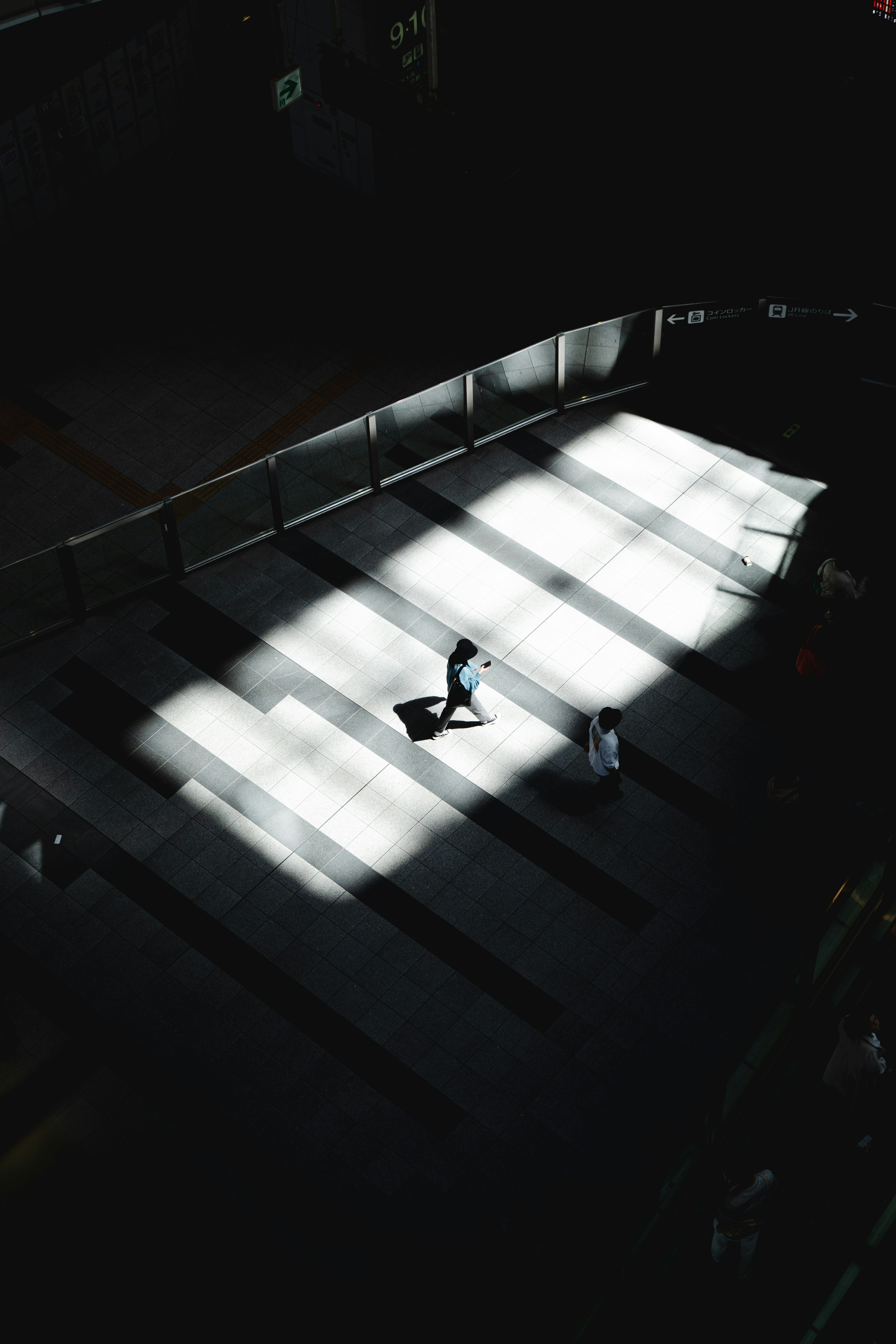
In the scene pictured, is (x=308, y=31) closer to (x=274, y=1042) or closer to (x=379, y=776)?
(x=379, y=776)

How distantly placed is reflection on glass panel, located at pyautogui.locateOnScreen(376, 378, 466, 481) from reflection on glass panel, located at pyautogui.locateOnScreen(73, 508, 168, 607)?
2545mm

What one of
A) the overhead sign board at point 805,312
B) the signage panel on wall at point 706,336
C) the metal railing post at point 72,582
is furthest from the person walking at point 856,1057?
the overhead sign board at point 805,312

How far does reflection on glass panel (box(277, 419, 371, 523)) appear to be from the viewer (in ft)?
42.6

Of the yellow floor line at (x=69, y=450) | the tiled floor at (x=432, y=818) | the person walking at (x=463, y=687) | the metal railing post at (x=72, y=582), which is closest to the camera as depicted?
the tiled floor at (x=432, y=818)

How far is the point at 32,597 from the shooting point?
39.9 ft

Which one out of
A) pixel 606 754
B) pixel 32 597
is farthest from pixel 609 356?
pixel 32 597

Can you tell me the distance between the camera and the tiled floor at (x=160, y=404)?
14.3 meters

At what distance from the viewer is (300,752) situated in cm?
1173

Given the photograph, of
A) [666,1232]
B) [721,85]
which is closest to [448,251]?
[721,85]

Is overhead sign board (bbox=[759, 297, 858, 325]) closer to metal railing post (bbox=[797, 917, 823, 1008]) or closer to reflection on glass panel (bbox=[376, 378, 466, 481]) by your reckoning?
reflection on glass panel (bbox=[376, 378, 466, 481])

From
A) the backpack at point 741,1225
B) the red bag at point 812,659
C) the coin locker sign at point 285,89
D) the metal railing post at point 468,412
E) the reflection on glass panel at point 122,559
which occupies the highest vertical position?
the coin locker sign at point 285,89

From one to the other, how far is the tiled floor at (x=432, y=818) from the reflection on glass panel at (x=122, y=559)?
26 centimetres

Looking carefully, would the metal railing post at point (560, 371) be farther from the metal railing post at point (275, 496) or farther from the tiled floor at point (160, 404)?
the metal railing post at point (275, 496)

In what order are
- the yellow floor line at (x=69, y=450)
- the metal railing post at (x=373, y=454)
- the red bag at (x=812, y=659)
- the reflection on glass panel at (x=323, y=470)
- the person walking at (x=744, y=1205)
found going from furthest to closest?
the yellow floor line at (x=69, y=450)
the metal railing post at (x=373, y=454)
the reflection on glass panel at (x=323, y=470)
the red bag at (x=812, y=659)
the person walking at (x=744, y=1205)
